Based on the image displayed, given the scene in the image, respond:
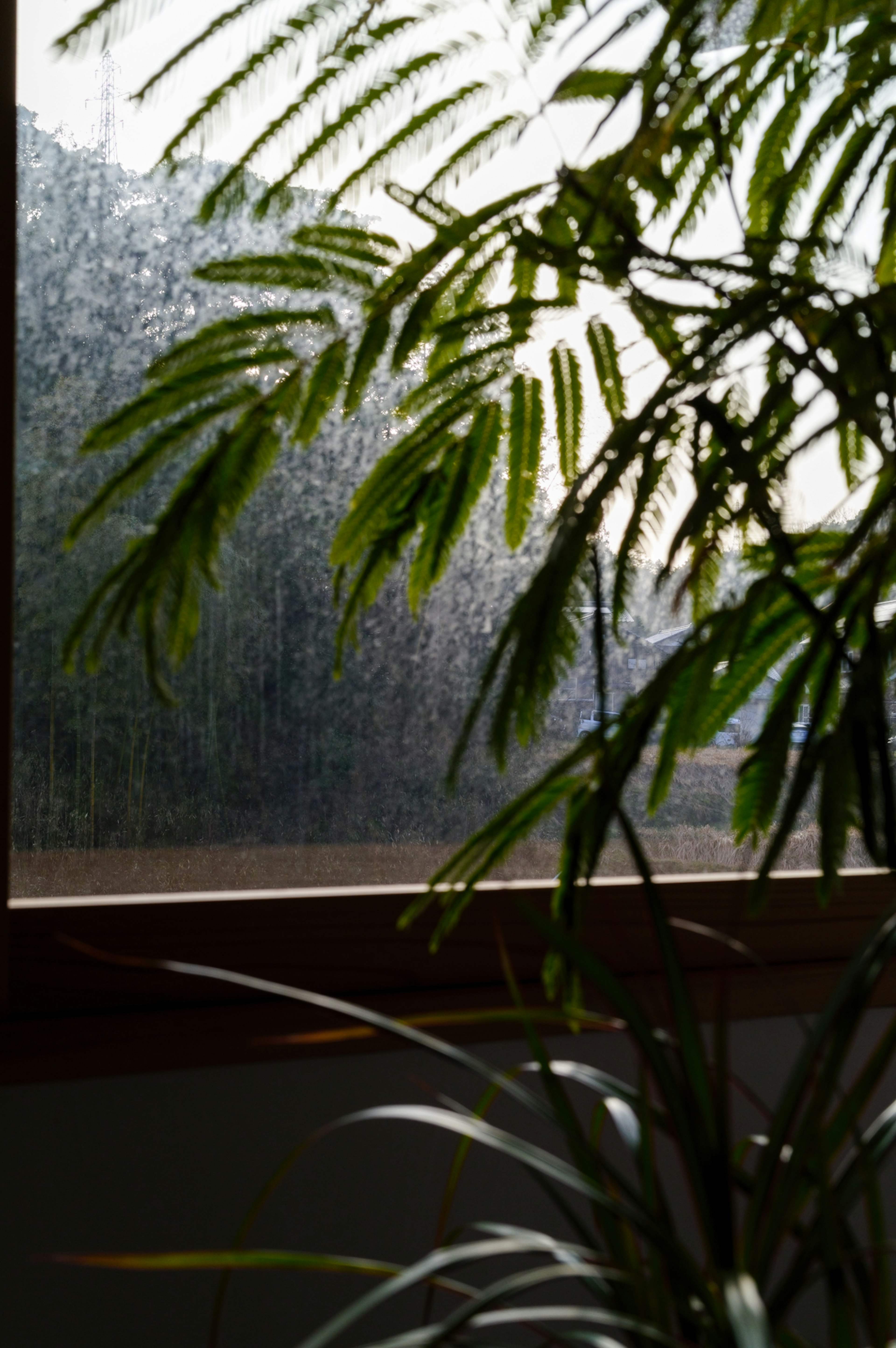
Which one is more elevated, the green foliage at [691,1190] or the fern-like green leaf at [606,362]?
the fern-like green leaf at [606,362]

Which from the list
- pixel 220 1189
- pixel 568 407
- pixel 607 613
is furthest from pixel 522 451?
pixel 220 1189

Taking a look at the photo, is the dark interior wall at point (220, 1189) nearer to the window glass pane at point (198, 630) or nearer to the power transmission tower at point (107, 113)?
the window glass pane at point (198, 630)

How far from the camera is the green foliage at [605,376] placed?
1.67ft

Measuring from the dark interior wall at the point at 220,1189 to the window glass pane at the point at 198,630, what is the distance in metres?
0.18

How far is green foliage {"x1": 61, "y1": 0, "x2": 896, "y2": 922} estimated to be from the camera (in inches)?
20.1

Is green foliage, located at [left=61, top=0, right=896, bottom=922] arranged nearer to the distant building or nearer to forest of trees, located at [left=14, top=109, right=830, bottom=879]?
forest of trees, located at [left=14, top=109, right=830, bottom=879]

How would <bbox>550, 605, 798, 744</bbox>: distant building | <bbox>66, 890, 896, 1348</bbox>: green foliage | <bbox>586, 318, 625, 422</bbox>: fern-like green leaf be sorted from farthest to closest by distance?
<bbox>550, 605, 798, 744</bbox>: distant building → <bbox>586, 318, 625, 422</bbox>: fern-like green leaf → <bbox>66, 890, 896, 1348</bbox>: green foliage

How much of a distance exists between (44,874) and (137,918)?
101 millimetres

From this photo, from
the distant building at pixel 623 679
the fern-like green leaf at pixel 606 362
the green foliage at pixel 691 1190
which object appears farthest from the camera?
the distant building at pixel 623 679

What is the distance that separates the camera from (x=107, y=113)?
891 millimetres

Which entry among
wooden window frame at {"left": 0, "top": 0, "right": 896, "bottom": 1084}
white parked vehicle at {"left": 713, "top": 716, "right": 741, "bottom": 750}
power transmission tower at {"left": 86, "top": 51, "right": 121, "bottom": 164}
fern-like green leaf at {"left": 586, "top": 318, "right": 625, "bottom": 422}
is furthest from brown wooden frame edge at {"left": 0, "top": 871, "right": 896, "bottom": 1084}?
power transmission tower at {"left": 86, "top": 51, "right": 121, "bottom": 164}

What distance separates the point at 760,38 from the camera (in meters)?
0.51

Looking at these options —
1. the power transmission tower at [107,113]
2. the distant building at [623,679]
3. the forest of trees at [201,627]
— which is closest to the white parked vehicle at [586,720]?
the distant building at [623,679]

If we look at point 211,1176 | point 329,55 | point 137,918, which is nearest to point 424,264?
point 329,55
